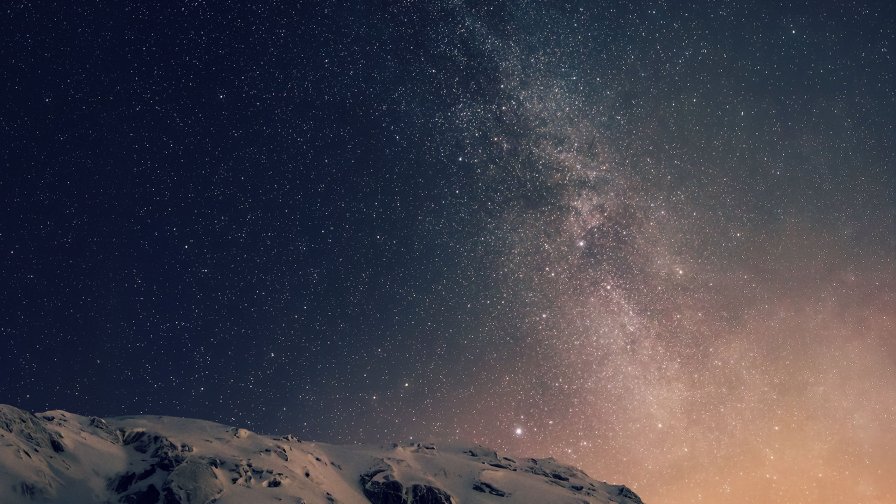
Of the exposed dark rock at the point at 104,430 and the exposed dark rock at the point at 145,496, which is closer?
the exposed dark rock at the point at 145,496

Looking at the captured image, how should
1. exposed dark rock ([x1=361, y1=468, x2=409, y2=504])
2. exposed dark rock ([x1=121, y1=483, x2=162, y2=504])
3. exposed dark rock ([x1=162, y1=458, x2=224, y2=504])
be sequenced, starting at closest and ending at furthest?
exposed dark rock ([x1=121, y1=483, x2=162, y2=504]), exposed dark rock ([x1=162, y1=458, x2=224, y2=504]), exposed dark rock ([x1=361, y1=468, x2=409, y2=504])

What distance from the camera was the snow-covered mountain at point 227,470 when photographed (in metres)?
65.9

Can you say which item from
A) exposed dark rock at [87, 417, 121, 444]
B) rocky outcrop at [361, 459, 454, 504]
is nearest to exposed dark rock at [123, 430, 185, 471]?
exposed dark rock at [87, 417, 121, 444]

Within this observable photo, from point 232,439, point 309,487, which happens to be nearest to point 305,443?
point 232,439

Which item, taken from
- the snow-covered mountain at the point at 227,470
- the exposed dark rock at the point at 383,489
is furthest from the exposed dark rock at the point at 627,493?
A: the exposed dark rock at the point at 383,489

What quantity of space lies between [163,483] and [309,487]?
69.1 feet

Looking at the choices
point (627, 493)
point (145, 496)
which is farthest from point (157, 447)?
point (627, 493)

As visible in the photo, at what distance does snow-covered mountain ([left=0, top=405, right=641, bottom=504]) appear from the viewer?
216 ft

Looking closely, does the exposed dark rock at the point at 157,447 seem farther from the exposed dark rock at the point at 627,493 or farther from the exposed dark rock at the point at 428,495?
the exposed dark rock at the point at 627,493

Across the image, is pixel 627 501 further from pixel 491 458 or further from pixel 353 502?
pixel 353 502

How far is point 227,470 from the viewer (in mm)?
79250

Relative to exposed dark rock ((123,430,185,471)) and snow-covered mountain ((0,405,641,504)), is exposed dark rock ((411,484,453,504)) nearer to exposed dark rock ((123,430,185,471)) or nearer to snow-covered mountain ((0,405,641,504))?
snow-covered mountain ((0,405,641,504))

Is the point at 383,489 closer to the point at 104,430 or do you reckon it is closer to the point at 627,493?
the point at 104,430

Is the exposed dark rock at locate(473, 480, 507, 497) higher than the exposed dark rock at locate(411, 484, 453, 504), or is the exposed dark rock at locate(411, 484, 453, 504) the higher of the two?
the exposed dark rock at locate(473, 480, 507, 497)
